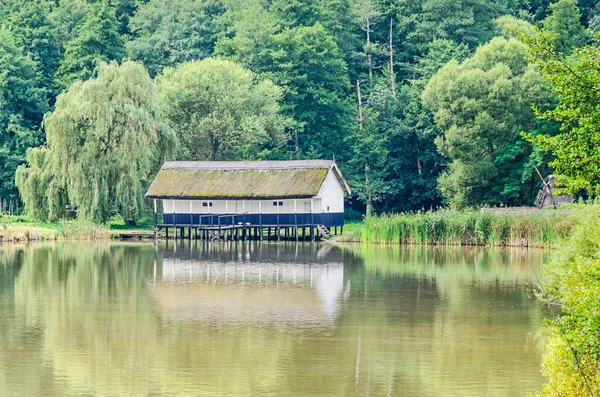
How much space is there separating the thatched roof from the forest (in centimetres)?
137

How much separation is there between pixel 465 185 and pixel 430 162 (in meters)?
10.3

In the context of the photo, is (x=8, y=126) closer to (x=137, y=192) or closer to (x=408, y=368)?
(x=137, y=192)

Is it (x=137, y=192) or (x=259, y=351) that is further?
(x=137, y=192)

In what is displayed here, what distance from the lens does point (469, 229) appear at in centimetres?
4834

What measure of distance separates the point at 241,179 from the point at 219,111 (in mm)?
8302

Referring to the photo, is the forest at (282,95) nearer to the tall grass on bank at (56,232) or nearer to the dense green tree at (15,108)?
the dense green tree at (15,108)

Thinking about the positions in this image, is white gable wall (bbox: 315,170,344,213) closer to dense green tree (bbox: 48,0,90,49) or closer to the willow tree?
the willow tree

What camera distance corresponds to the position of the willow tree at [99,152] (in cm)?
5447

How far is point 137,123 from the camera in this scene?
55.6m

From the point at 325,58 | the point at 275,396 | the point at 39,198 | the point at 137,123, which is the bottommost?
the point at 275,396

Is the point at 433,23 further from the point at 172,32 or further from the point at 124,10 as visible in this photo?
the point at 124,10

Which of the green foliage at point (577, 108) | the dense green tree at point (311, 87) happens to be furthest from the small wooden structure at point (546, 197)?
the green foliage at point (577, 108)

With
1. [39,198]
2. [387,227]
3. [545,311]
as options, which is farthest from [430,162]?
[545,311]

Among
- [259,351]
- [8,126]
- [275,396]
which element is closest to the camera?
[275,396]
